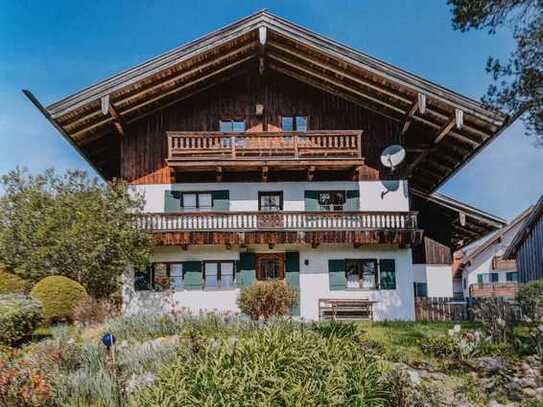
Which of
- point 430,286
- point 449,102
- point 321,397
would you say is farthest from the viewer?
point 430,286

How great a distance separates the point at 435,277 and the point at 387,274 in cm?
646

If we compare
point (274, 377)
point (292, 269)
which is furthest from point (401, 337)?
point (292, 269)

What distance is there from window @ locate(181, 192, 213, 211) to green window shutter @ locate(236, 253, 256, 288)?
2385 mm

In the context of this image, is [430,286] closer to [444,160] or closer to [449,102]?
[444,160]

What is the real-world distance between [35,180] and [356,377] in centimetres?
1580

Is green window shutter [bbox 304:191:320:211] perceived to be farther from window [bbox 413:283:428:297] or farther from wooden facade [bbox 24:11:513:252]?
window [bbox 413:283:428:297]

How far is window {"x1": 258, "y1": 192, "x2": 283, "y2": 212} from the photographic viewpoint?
1998 cm

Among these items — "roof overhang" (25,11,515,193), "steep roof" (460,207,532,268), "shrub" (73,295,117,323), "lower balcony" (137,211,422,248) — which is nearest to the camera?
"shrub" (73,295,117,323)

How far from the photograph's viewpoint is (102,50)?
1792 centimetres

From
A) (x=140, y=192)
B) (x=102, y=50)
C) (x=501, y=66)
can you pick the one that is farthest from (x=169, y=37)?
(x=501, y=66)

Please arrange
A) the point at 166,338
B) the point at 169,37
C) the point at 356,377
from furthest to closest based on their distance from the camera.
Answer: the point at 169,37 < the point at 166,338 < the point at 356,377

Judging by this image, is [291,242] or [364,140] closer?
[291,242]

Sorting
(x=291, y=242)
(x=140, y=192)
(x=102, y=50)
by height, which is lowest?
(x=291, y=242)

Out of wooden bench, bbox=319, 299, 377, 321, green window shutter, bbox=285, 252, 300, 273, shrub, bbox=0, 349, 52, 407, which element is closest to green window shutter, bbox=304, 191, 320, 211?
green window shutter, bbox=285, 252, 300, 273
